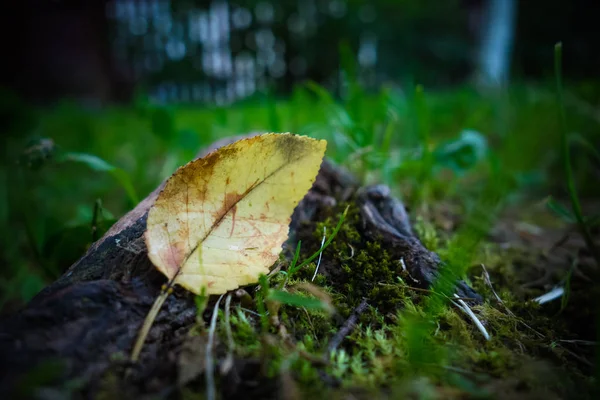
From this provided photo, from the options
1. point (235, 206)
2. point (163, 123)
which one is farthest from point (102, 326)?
point (163, 123)

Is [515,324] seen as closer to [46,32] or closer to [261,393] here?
[261,393]

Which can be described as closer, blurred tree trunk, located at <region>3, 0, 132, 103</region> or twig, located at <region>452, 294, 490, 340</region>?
twig, located at <region>452, 294, 490, 340</region>

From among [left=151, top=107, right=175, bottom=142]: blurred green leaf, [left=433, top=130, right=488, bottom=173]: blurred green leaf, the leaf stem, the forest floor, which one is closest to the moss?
the forest floor

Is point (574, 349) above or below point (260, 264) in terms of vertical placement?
below

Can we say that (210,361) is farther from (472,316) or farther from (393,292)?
(472,316)

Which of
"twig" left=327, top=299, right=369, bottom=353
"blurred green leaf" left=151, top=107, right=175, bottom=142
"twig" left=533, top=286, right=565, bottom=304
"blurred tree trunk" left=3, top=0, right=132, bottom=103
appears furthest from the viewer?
"blurred tree trunk" left=3, top=0, right=132, bottom=103

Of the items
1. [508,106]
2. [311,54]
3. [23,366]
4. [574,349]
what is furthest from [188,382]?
[311,54]

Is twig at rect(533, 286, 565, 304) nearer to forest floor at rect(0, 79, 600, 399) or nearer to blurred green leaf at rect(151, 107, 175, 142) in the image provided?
forest floor at rect(0, 79, 600, 399)
